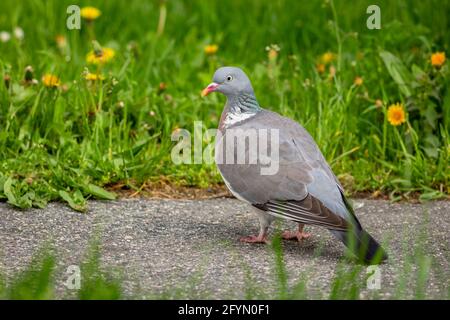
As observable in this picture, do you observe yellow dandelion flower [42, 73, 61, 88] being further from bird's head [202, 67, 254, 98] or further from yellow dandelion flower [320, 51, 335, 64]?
yellow dandelion flower [320, 51, 335, 64]

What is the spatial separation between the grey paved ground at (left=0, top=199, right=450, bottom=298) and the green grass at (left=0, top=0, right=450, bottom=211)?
19 centimetres

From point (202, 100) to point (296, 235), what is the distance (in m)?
1.67

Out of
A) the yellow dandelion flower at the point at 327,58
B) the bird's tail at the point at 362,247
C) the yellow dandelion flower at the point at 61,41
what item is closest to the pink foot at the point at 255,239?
the bird's tail at the point at 362,247

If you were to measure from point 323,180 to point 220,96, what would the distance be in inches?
81.6

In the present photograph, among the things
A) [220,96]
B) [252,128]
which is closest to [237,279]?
[252,128]

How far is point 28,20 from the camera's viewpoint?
7.46 meters

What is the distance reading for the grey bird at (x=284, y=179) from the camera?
430 cm

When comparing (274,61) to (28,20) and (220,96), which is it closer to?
(220,96)

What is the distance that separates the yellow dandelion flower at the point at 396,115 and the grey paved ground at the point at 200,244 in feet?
1.84

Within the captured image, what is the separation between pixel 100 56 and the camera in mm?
5895

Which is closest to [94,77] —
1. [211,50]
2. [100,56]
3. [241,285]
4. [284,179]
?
[100,56]

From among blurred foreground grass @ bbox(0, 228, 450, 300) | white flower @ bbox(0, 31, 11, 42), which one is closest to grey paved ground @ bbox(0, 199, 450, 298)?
blurred foreground grass @ bbox(0, 228, 450, 300)

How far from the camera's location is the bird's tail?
422 centimetres

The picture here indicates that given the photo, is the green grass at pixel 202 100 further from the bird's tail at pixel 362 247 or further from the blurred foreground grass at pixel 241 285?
the bird's tail at pixel 362 247
